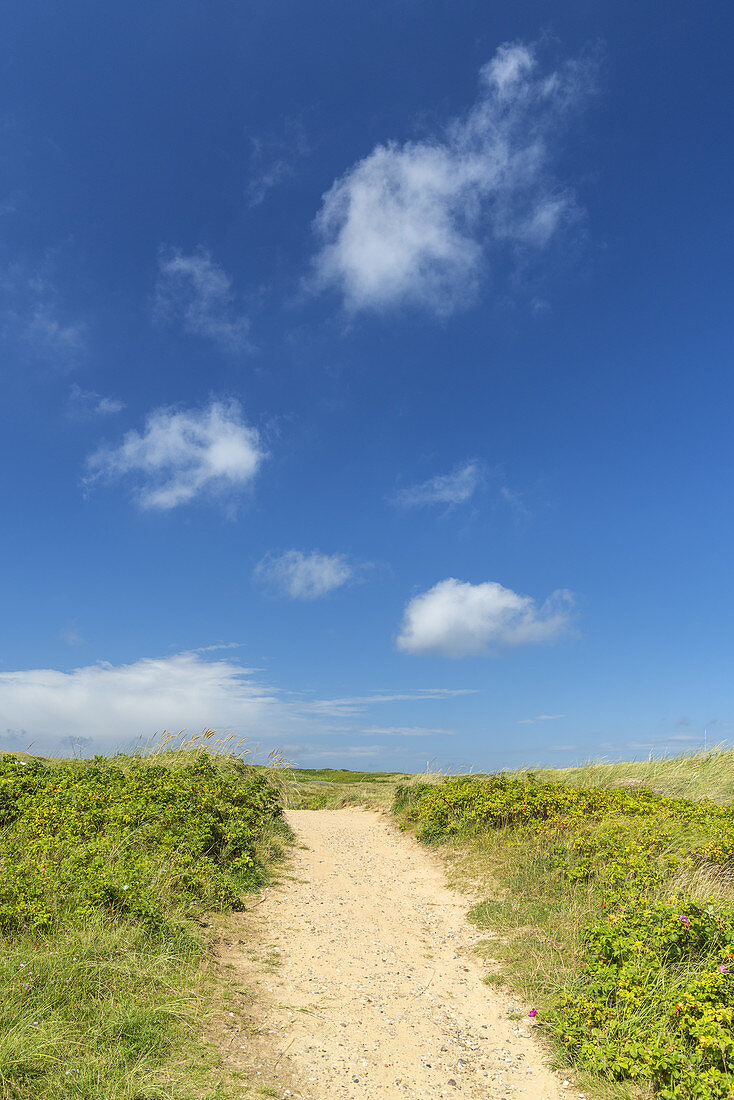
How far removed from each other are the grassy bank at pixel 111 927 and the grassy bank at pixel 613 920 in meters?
3.73

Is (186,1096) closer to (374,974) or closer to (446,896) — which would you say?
(374,974)

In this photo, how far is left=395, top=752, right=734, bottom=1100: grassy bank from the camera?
551 centimetres

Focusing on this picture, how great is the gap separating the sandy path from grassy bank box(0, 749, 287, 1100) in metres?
0.81

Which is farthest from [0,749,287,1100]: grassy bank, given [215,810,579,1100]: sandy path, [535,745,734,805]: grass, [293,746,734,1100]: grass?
[535,745,734,805]: grass

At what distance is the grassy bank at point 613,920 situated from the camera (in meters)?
5.51

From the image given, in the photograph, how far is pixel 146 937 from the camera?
7.11 m

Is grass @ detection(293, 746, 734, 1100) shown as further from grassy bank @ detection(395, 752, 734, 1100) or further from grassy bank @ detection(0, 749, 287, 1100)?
grassy bank @ detection(0, 749, 287, 1100)

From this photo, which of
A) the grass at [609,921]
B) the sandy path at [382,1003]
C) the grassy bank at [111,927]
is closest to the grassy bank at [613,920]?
the grass at [609,921]

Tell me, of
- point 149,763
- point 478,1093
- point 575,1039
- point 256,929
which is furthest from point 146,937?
point 149,763

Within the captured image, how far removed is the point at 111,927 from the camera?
22.9 feet

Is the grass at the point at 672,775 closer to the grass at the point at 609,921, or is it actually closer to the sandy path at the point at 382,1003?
the grass at the point at 609,921

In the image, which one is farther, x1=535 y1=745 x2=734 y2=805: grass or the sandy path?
x1=535 y1=745 x2=734 y2=805: grass

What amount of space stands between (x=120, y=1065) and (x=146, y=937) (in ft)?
7.23

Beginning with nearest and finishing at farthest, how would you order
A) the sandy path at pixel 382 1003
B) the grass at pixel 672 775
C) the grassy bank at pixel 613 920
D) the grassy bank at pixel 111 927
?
1. the grassy bank at pixel 111 927
2. the grassy bank at pixel 613 920
3. the sandy path at pixel 382 1003
4. the grass at pixel 672 775
